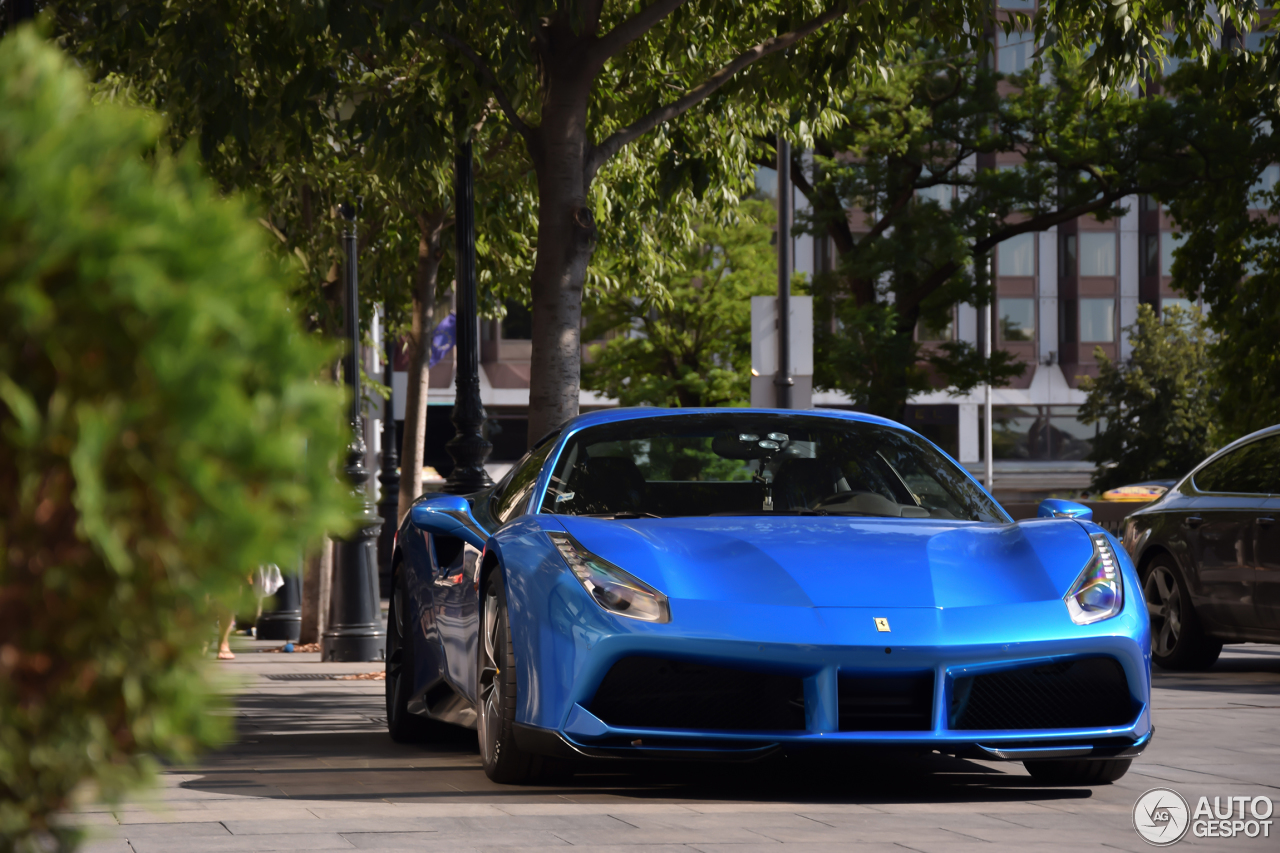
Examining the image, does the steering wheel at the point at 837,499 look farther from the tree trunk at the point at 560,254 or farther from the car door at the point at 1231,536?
the car door at the point at 1231,536

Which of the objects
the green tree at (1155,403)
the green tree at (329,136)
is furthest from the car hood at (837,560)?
the green tree at (1155,403)

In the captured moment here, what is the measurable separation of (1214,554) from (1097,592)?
19.4 ft

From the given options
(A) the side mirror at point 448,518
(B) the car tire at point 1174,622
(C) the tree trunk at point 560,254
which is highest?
(C) the tree trunk at point 560,254

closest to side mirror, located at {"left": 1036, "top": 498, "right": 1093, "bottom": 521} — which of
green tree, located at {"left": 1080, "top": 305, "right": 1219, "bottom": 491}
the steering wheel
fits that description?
the steering wheel

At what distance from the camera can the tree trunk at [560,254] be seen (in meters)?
9.89

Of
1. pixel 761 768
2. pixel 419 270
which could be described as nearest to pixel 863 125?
pixel 419 270

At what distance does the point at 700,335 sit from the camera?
4100cm

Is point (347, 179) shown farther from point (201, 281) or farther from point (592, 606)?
point (201, 281)

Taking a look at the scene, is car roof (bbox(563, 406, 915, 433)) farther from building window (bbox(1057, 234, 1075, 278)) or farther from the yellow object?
building window (bbox(1057, 234, 1075, 278))

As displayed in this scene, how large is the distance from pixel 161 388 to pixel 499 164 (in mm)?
16838

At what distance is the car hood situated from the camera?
216 inches

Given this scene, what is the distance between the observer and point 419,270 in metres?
20.7

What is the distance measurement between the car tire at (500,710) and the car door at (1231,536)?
250 inches

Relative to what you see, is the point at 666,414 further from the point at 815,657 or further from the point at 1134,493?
the point at 1134,493
